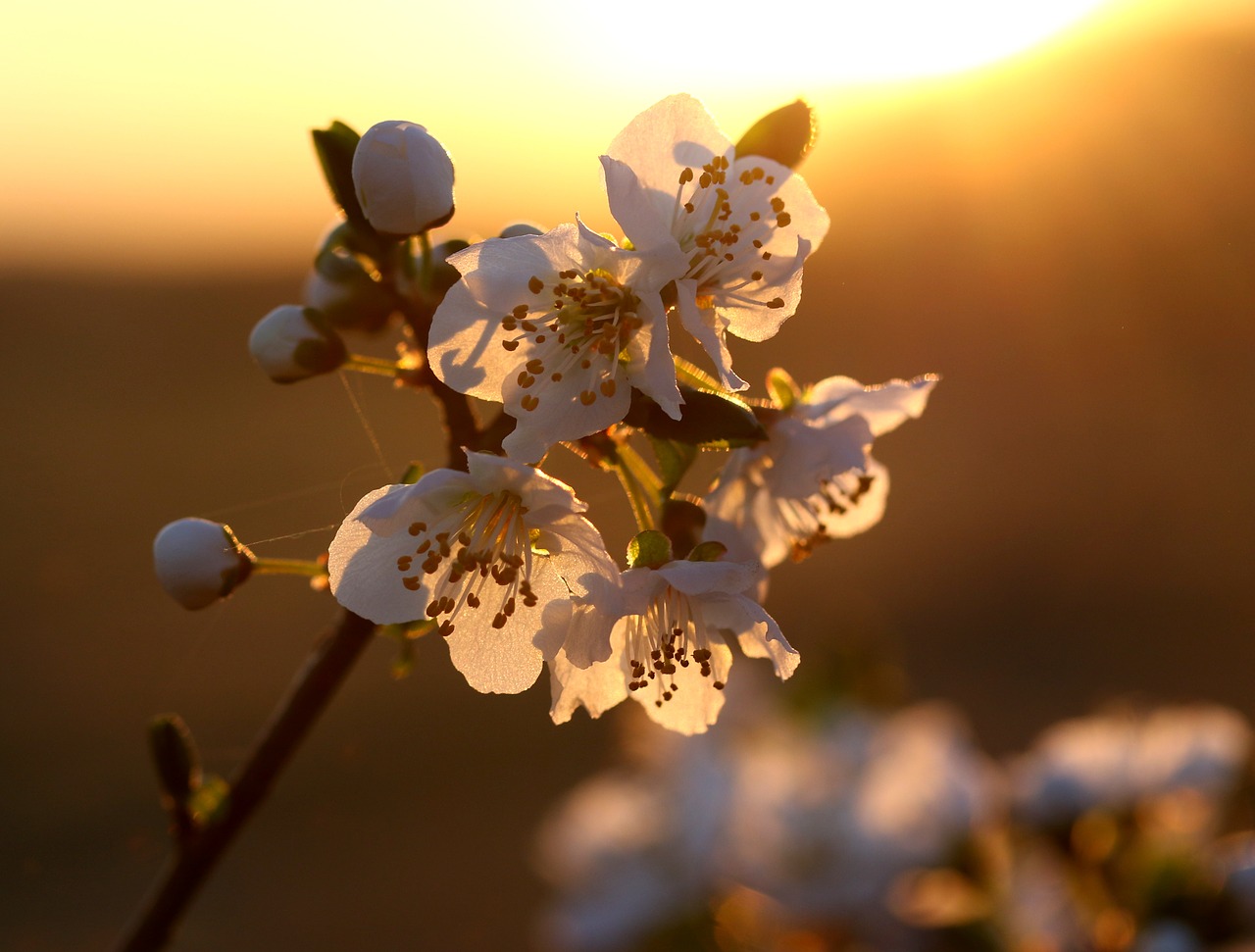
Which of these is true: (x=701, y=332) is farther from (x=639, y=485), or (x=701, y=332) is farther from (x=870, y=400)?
(x=870, y=400)

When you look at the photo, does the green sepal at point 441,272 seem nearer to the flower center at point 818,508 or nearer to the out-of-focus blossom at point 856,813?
the flower center at point 818,508

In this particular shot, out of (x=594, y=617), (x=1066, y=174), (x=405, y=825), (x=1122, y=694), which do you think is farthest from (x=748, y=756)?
(x=1066, y=174)

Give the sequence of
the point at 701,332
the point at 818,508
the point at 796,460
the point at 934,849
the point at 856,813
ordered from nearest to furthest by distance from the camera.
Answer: the point at 701,332 < the point at 796,460 < the point at 818,508 < the point at 934,849 < the point at 856,813

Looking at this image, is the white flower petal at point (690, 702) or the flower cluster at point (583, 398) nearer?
the flower cluster at point (583, 398)

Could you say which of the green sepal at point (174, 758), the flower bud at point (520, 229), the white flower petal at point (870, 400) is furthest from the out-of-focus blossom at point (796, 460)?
the green sepal at point (174, 758)

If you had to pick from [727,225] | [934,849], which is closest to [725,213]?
[727,225]

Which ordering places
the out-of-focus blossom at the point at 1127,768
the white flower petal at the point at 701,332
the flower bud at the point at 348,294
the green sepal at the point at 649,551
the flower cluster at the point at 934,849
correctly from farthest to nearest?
the out-of-focus blossom at the point at 1127,768
the flower cluster at the point at 934,849
the flower bud at the point at 348,294
the green sepal at the point at 649,551
the white flower petal at the point at 701,332

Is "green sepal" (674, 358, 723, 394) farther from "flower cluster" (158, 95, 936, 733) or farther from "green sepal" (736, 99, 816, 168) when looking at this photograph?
"green sepal" (736, 99, 816, 168)

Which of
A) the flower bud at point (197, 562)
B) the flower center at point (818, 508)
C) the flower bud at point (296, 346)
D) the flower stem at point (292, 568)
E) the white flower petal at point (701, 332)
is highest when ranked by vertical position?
the flower bud at point (296, 346)
